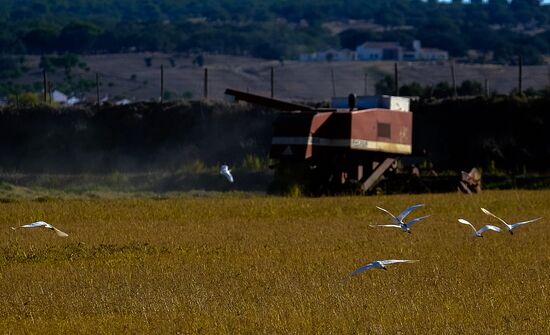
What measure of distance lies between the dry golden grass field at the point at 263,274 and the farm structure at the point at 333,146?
723cm

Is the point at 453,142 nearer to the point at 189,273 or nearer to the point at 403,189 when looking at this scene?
the point at 403,189

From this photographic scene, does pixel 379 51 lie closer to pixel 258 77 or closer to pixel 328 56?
pixel 328 56

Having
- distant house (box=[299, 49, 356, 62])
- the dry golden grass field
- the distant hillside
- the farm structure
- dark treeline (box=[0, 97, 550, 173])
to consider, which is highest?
the dry golden grass field

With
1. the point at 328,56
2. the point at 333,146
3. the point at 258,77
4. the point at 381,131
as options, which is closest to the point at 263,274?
the point at 333,146

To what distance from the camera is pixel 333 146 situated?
123ft

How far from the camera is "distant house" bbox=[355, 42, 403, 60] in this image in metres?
176

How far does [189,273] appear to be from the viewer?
18.6m

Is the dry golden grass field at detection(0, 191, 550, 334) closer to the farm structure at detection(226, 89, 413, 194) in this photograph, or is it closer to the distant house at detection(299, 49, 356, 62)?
the farm structure at detection(226, 89, 413, 194)

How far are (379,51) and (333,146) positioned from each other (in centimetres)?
14740

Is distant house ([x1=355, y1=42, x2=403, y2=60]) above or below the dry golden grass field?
below

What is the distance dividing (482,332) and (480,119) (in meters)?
41.6

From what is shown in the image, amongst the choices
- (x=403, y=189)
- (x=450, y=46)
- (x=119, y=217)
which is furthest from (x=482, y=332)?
(x=450, y=46)

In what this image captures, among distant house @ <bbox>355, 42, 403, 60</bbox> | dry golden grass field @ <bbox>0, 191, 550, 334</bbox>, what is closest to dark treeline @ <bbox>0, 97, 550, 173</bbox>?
dry golden grass field @ <bbox>0, 191, 550, 334</bbox>

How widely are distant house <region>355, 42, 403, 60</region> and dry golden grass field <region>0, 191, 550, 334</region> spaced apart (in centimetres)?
14739
